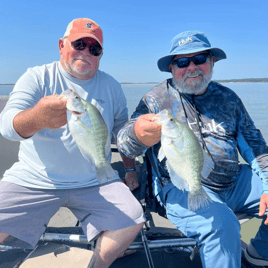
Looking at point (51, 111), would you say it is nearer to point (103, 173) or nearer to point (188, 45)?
point (103, 173)

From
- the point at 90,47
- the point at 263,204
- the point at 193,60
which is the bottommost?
the point at 263,204

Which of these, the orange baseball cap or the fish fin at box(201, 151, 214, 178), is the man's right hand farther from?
the fish fin at box(201, 151, 214, 178)

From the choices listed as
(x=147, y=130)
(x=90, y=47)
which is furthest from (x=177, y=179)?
(x=90, y=47)

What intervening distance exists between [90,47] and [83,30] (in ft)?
0.67

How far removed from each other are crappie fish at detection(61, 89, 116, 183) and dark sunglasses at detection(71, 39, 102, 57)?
103cm

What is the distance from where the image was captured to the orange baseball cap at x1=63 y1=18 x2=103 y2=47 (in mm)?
2611

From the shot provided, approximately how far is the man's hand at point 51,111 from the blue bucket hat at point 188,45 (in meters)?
1.48

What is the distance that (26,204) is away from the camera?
2.31 m

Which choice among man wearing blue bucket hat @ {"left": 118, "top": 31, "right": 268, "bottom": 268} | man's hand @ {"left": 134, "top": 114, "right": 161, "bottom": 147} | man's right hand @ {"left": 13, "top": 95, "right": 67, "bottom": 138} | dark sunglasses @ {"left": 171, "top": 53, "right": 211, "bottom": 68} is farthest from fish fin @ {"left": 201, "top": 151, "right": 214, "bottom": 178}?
man's right hand @ {"left": 13, "top": 95, "right": 67, "bottom": 138}

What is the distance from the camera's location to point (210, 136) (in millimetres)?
2549

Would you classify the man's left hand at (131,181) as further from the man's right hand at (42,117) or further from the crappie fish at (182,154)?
the man's right hand at (42,117)

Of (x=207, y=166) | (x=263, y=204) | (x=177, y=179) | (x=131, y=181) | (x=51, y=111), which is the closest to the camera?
(x=51, y=111)

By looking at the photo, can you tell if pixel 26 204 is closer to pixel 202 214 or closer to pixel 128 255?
pixel 128 255

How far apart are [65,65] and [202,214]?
208cm
